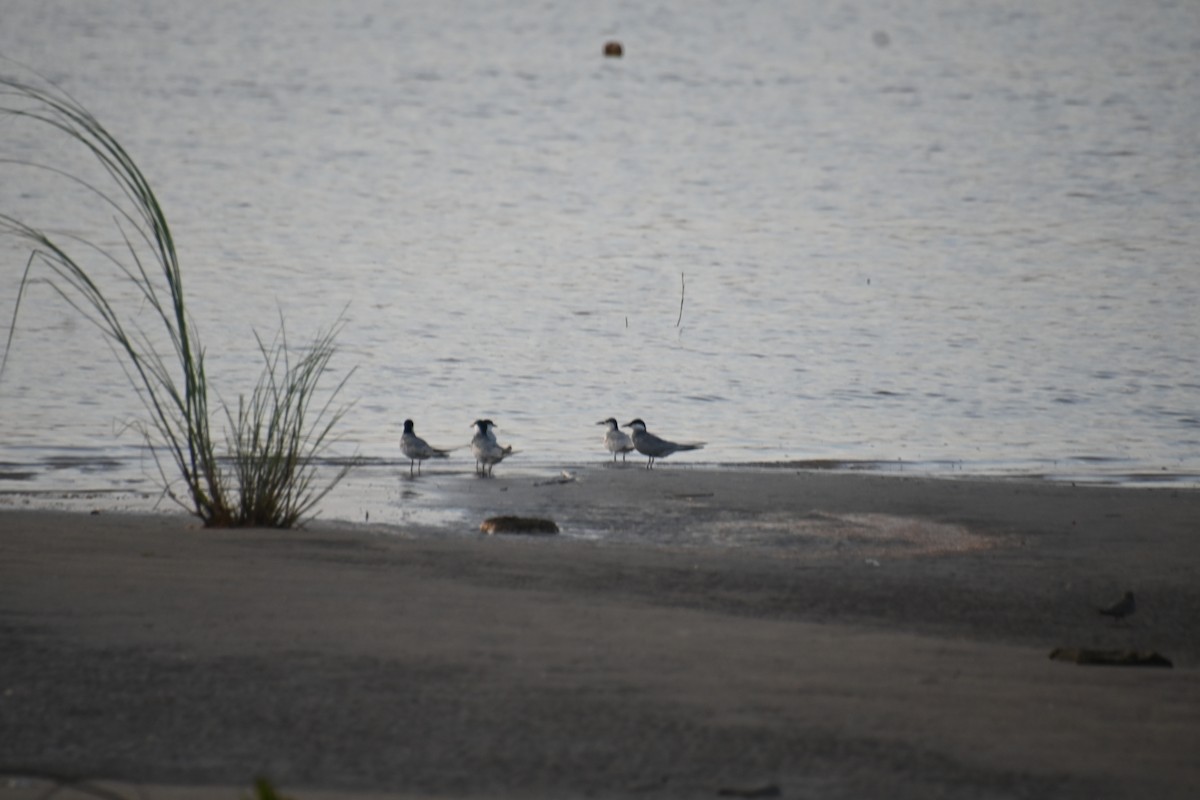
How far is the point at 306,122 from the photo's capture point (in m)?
35.0

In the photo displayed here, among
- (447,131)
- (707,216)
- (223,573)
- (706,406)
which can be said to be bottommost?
(223,573)

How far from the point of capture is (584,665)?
15.3ft

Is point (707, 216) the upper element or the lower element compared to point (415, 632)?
upper

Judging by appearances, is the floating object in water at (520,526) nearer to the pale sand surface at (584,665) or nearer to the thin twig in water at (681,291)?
the pale sand surface at (584,665)

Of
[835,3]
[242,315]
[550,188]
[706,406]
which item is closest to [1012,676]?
[706,406]

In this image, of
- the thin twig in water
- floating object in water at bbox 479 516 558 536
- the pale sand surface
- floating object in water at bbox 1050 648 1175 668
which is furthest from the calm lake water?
floating object in water at bbox 1050 648 1175 668

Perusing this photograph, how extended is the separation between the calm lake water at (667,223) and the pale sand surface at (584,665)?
11.0ft

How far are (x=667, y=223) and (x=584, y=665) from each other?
69.0 ft

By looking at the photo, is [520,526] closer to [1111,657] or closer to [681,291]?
[1111,657]

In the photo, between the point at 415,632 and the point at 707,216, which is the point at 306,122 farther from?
the point at 415,632

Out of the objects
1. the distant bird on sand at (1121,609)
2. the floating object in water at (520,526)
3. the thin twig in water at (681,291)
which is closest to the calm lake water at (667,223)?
the thin twig in water at (681,291)

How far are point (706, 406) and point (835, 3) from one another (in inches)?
1661

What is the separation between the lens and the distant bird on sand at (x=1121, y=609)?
5.80m

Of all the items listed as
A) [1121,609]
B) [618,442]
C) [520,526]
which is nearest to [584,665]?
[1121,609]
